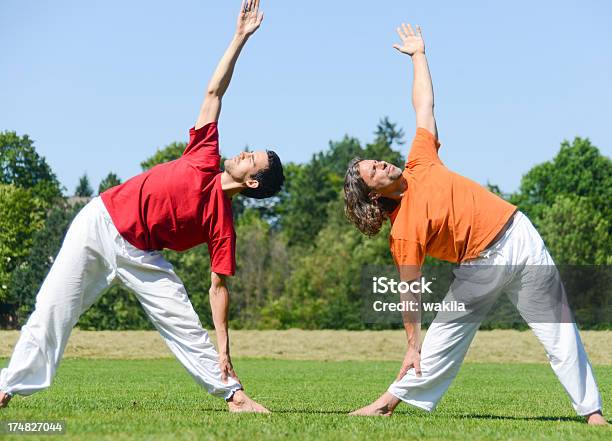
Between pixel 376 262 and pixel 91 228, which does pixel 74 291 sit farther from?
pixel 376 262

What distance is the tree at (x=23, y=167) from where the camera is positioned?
6238cm

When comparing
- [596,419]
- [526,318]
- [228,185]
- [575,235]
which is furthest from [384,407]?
[575,235]

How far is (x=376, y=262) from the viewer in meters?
56.0

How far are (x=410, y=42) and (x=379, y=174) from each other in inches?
61.8

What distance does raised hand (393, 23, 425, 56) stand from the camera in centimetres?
857

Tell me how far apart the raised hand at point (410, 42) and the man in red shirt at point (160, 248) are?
1531 millimetres

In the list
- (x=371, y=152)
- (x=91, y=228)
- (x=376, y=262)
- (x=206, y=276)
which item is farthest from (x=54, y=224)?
(x=91, y=228)

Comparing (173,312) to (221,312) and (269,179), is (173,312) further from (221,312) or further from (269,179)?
(269,179)

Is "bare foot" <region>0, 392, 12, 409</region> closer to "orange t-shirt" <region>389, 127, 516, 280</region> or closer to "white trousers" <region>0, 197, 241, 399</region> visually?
"white trousers" <region>0, 197, 241, 399</region>

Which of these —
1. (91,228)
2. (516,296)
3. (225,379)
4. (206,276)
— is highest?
(91,228)

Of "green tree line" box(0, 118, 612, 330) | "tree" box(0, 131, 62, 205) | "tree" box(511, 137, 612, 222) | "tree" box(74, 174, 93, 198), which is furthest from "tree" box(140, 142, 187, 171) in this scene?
"tree" box(74, 174, 93, 198)

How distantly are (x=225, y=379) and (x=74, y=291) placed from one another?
154cm

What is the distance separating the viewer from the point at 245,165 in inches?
323

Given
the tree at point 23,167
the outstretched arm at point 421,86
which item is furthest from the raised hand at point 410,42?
the tree at point 23,167
